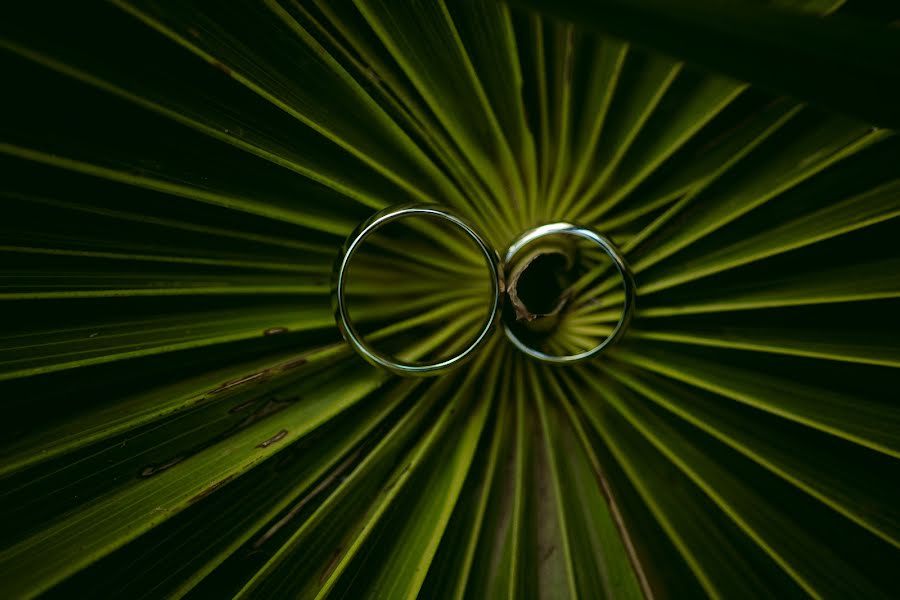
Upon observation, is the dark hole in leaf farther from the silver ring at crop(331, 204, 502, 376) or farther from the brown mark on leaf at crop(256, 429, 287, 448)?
the brown mark on leaf at crop(256, 429, 287, 448)

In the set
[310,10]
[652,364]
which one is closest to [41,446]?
[310,10]

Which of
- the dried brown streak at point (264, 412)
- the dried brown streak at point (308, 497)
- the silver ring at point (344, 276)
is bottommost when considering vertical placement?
the dried brown streak at point (308, 497)

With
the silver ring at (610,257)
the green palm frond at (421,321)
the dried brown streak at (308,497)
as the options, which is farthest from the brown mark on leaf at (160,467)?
the silver ring at (610,257)

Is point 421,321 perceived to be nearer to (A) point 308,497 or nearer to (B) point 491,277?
Answer: (B) point 491,277

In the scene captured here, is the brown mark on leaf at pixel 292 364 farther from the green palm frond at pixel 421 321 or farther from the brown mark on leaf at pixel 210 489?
the brown mark on leaf at pixel 210 489

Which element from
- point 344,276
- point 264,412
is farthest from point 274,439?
point 344,276

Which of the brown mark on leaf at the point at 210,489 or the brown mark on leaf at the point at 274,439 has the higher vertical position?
the brown mark on leaf at the point at 274,439
